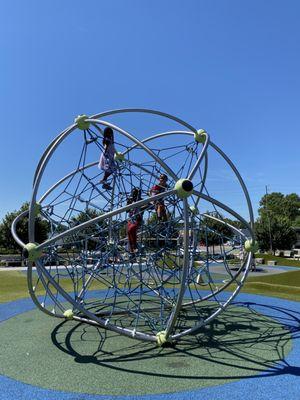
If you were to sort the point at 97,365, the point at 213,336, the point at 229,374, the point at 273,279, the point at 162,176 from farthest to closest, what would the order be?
the point at 273,279
the point at 162,176
the point at 213,336
the point at 97,365
the point at 229,374

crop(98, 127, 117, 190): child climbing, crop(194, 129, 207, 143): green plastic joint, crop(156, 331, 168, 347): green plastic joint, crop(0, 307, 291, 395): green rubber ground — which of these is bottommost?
crop(0, 307, 291, 395): green rubber ground

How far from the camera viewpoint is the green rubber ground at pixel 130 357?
6.79 metres

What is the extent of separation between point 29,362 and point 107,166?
4.94 meters

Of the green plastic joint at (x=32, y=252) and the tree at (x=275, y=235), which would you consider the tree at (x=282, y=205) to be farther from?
the green plastic joint at (x=32, y=252)

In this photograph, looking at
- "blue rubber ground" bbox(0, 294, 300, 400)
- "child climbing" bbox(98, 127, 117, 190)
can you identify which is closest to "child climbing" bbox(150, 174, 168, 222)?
"child climbing" bbox(98, 127, 117, 190)

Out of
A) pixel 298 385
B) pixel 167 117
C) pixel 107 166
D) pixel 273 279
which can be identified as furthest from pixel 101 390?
pixel 273 279

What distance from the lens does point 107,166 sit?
32.9 feet

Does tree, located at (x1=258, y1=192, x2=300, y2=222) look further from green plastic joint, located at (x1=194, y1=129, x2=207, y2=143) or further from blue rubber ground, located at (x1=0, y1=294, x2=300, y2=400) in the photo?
blue rubber ground, located at (x1=0, y1=294, x2=300, y2=400)

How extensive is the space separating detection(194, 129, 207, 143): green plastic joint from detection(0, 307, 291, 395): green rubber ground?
208 inches

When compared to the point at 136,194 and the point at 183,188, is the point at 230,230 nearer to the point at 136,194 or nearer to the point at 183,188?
the point at 136,194

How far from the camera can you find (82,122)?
31.9 ft

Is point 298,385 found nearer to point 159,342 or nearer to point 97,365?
point 159,342

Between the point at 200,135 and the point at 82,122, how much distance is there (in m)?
3.42

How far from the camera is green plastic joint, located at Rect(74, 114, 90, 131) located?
31.8 feet
